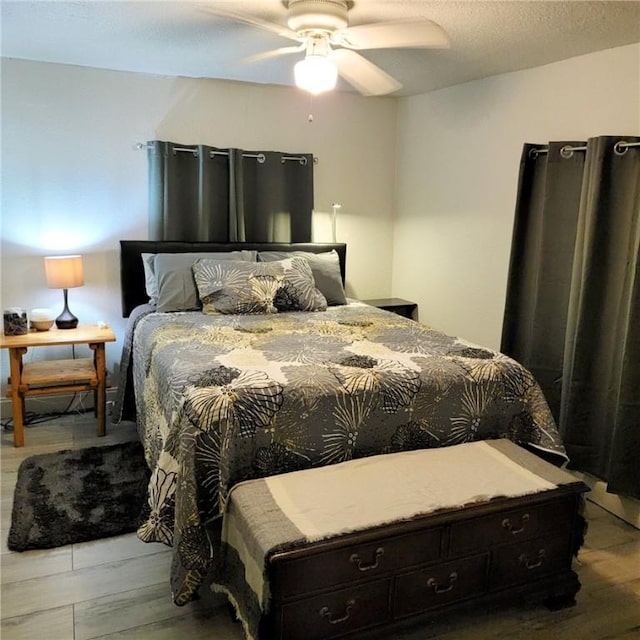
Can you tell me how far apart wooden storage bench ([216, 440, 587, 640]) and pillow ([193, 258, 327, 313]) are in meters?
1.55

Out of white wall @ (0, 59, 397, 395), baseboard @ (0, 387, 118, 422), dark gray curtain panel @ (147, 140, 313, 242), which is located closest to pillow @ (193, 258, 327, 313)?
dark gray curtain panel @ (147, 140, 313, 242)

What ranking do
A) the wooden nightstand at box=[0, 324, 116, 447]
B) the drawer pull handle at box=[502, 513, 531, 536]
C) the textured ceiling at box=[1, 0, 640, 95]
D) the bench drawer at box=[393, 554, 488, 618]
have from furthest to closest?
the wooden nightstand at box=[0, 324, 116, 447], the textured ceiling at box=[1, 0, 640, 95], the drawer pull handle at box=[502, 513, 531, 536], the bench drawer at box=[393, 554, 488, 618]

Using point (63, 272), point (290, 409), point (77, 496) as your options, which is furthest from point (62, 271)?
point (290, 409)

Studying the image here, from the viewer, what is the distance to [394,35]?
243 cm

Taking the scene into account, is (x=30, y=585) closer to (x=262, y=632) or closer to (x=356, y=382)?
(x=262, y=632)

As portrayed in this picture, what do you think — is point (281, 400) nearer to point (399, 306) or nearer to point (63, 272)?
point (63, 272)

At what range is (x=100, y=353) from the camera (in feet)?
11.4

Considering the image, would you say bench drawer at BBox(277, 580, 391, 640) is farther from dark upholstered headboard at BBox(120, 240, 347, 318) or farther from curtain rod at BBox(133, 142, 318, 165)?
curtain rod at BBox(133, 142, 318, 165)

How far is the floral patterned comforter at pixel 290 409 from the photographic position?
198cm

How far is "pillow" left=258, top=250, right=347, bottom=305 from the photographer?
3.86m

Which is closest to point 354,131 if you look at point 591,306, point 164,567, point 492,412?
point 591,306

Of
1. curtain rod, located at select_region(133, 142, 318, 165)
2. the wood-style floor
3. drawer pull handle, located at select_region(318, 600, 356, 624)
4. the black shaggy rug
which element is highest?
curtain rod, located at select_region(133, 142, 318, 165)

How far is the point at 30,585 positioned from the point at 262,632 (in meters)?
1.01

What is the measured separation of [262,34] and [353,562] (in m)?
2.36
